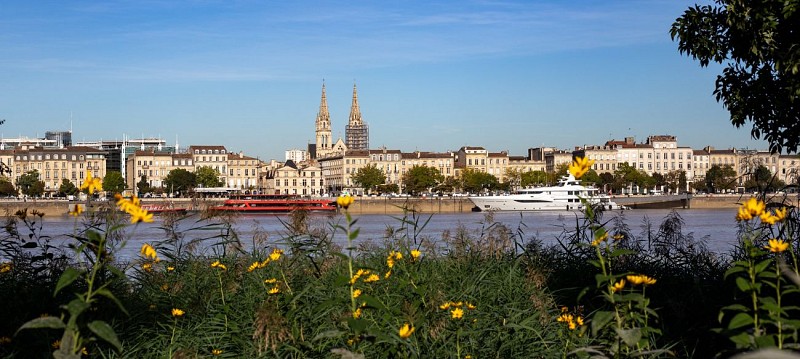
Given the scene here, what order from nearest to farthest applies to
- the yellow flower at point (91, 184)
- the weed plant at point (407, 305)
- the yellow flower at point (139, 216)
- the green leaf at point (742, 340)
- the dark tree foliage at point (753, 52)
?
the yellow flower at point (139, 216), the green leaf at point (742, 340), the yellow flower at point (91, 184), the weed plant at point (407, 305), the dark tree foliage at point (753, 52)

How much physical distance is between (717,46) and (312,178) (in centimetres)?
15088

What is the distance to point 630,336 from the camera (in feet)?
12.2

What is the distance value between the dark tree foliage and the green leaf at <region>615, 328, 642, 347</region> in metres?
4.32

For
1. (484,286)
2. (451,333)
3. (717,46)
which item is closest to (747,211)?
(451,333)

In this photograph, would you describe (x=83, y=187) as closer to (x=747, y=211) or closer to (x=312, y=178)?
(x=747, y=211)

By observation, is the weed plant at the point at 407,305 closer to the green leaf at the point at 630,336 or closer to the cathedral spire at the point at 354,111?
the green leaf at the point at 630,336

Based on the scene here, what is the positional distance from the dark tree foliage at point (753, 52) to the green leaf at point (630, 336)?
14.2ft

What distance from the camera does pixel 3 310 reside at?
5988 millimetres

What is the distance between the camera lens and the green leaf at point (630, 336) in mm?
3656

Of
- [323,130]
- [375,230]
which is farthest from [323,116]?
[375,230]

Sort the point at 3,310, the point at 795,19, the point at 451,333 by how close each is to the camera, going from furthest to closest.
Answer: the point at 795,19 → the point at 3,310 → the point at 451,333

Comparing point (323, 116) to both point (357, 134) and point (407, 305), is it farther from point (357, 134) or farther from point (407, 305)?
point (407, 305)

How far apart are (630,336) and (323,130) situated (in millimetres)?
186880

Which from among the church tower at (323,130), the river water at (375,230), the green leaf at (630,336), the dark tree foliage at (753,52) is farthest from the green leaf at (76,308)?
the church tower at (323,130)
